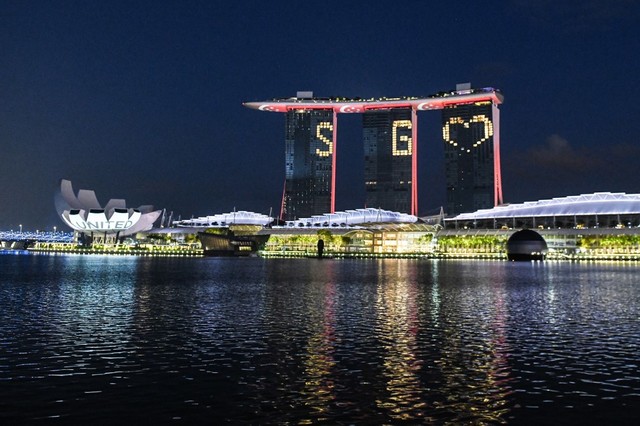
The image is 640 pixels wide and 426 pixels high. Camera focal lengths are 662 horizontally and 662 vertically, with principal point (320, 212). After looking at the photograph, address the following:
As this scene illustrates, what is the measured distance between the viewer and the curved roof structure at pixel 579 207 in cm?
12962

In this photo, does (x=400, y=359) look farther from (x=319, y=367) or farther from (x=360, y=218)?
(x=360, y=218)

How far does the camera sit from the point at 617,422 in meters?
11.7

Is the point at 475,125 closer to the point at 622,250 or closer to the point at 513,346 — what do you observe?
the point at 622,250

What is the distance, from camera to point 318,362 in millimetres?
17047

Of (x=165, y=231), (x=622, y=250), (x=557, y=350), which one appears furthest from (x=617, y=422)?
(x=165, y=231)

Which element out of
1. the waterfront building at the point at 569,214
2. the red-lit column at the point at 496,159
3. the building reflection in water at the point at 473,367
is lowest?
the building reflection in water at the point at 473,367

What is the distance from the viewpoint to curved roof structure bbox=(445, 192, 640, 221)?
12962cm

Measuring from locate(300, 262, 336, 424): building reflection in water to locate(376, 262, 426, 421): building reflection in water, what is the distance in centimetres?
118

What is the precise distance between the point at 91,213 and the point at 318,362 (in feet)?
537

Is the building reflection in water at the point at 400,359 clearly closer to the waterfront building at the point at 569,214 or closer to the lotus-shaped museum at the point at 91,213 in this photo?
the waterfront building at the point at 569,214

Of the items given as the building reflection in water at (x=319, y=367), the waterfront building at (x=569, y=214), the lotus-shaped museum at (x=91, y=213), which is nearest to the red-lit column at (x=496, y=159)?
the waterfront building at (x=569, y=214)

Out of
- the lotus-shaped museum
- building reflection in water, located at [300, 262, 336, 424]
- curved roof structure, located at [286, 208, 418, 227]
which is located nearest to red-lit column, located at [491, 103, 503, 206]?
curved roof structure, located at [286, 208, 418, 227]

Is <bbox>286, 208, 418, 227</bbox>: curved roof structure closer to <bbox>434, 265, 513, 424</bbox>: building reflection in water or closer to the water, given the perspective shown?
the water

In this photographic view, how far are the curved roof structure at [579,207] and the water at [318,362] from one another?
105914 mm
